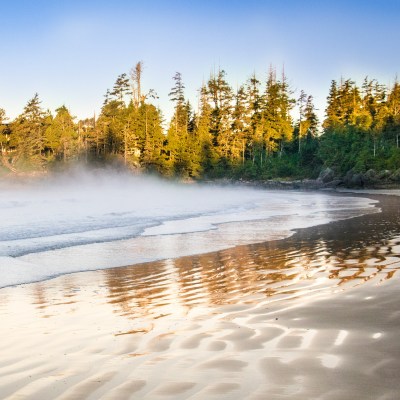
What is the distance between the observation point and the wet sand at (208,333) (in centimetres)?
343

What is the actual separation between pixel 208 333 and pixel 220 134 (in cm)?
7577

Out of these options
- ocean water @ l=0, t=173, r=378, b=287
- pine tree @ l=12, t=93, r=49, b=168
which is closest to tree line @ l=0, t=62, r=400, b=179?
pine tree @ l=12, t=93, r=49, b=168

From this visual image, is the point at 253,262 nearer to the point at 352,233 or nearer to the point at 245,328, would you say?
the point at 245,328

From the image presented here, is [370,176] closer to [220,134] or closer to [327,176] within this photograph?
[327,176]

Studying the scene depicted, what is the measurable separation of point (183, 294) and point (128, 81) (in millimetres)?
76791

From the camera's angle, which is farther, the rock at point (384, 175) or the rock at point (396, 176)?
the rock at point (384, 175)

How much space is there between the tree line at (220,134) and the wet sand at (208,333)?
2276 inches

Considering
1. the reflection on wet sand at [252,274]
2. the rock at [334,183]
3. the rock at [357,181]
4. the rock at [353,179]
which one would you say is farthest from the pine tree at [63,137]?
the reflection on wet sand at [252,274]

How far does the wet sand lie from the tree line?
190 ft

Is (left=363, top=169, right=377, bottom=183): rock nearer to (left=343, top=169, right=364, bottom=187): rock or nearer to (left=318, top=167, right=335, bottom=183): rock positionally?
(left=343, top=169, right=364, bottom=187): rock

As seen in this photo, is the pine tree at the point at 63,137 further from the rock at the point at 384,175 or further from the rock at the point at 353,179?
the rock at the point at 384,175

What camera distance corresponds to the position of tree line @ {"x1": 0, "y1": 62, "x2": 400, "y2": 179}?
6738 centimetres

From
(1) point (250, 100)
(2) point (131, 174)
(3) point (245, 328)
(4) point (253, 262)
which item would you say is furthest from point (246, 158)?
(3) point (245, 328)

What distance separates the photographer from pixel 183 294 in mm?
7027
